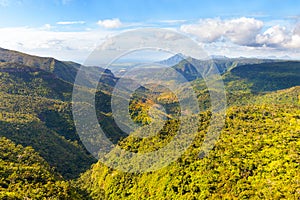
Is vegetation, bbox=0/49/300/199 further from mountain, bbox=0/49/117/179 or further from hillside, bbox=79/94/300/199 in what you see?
mountain, bbox=0/49/117/179

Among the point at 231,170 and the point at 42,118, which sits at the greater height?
the point at 42,118

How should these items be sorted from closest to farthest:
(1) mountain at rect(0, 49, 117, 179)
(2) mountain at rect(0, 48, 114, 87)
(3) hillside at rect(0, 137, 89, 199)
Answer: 1. (3) hillside at rect(0, 137, 89, 199)
2. (1) mountain at rect(0, 49, 117, 179)
3. (2) mountain at rect(0, 48, 114, 87)

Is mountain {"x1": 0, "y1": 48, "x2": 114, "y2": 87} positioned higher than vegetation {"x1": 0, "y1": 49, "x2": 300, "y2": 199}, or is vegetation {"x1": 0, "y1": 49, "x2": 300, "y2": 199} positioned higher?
mountain {"x1": 0, "y1": 48, "x2": 114, "y2": 87}

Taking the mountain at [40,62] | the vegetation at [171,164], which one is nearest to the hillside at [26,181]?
the vegetation at [171,164]

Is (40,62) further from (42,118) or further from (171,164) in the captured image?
(171,164)

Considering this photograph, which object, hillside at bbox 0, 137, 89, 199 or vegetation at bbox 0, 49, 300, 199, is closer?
hillside at bbox 0, 137, 89, 199

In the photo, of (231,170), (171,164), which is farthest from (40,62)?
(231,170)

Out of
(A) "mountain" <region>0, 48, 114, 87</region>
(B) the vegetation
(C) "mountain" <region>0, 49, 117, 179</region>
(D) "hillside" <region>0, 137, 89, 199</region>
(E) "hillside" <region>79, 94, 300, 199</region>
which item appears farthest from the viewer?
(A) "mountain" <region>0, 48, 114, 87</region>

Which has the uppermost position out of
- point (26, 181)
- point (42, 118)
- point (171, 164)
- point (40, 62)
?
point (40, 62)

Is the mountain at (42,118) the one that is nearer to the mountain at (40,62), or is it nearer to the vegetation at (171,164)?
the vegetation at (171,164)

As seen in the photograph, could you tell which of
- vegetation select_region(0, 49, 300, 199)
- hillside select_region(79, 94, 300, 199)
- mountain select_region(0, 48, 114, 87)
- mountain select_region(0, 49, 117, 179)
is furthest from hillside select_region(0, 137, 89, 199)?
mountain select_region(0, 48, 114, 87)

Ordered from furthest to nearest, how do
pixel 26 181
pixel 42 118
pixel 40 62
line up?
pixel 40 62
pixel 42 118
pixel 26 181
